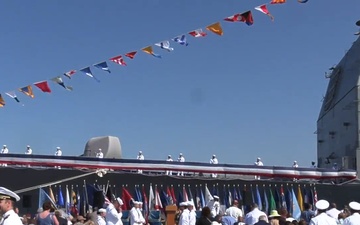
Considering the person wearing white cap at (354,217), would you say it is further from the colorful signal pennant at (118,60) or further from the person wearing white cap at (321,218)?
the colorful signal pennant at (118,60)

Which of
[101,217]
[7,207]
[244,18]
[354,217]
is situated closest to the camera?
[7,207]

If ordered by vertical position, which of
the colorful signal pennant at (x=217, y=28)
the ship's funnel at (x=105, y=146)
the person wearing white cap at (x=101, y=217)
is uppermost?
the colorful signal pennant at (x=217, y=28)

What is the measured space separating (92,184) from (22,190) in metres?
2.65

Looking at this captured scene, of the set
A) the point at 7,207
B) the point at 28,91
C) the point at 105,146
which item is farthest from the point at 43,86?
the point at 7,207

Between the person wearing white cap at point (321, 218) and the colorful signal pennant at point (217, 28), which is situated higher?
the colorful signal pennant at point (217, 28)

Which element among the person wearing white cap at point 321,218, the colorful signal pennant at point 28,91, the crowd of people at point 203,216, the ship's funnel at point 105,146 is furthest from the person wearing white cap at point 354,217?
the ship's funnel at point 105,146

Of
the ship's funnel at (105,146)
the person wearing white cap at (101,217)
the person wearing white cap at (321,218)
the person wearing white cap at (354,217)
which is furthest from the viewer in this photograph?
the ship's funnel at (105,146)

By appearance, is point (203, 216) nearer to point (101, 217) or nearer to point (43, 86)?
point (101, 217)

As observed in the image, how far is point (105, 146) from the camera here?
27781mm

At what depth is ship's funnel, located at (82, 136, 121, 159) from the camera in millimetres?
27609

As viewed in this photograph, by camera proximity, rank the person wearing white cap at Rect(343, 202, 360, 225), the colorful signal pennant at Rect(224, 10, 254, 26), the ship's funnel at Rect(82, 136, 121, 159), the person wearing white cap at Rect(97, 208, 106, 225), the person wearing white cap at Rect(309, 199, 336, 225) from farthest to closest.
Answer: the ship's funnel at Rect(82, 136, 121, 159), the colorful signal pennant at Rect(224, 10, 254, 26), the person wearing white cap at Rect(97, 208, 106, 225), the person wearing white cap at Rect(343, 202, 360, 225), the person wearing white cap at Rect(309, 199, 336, 225)

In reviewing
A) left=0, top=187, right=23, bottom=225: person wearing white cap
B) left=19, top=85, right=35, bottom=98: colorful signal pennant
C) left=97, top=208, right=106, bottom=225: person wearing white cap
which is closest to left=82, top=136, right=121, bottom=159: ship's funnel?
left=19, top=85, right=35, bottom=98: colorful signal pennant

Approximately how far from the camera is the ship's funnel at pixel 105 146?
90.6ft

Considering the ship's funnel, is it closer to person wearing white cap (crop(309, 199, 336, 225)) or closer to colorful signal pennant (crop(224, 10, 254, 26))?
colorful signal pennant (crop(224, 10, 254, 26))
